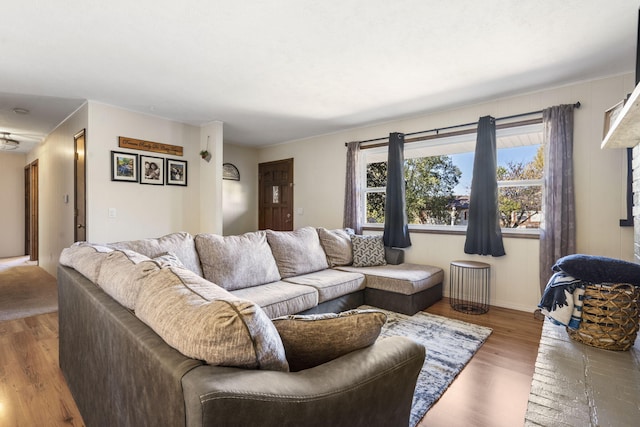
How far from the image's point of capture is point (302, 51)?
2.48 m

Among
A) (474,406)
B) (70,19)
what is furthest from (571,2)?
(70,19)

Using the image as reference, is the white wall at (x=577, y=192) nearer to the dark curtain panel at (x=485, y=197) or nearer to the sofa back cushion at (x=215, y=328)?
the dark curtain panel at (x=485, y=197)

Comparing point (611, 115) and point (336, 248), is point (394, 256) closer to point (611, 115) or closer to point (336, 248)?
point (336, 248)

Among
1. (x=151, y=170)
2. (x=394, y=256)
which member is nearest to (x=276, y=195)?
(x=151, y=170)

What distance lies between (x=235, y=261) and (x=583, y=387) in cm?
234

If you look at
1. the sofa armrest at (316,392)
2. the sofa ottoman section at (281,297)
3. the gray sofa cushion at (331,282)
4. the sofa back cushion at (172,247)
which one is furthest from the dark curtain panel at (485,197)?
the sofa back cushion at (172,247)

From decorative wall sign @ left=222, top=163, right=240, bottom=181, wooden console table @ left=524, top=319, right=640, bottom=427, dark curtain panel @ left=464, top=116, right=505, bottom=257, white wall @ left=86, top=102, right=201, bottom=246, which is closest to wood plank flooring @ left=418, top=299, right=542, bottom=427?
wooden console table @ left=524, top=319, right=640, bottom=427

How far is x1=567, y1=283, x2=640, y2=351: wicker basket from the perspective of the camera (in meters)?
1.59

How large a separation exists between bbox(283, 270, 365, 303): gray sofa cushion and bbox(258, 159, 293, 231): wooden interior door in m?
2.48

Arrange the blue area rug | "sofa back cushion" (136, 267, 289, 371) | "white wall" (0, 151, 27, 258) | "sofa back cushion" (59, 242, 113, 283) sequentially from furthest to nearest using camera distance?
1. "white wall" (0, 151, 27, 258)
2. the blue area rug
3. "sofa back cushion" (59, 242, 113, 283)
4. "sofa back cushion" (136, 267, 289, 371)

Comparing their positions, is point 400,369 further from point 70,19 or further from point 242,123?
point 242,123

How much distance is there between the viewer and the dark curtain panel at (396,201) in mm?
4137

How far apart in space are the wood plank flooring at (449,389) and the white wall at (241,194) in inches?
127

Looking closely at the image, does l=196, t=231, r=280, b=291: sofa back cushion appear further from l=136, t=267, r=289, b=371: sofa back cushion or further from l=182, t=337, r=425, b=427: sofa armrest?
l=182, t=337, r=425, b=427: sofa armrest
